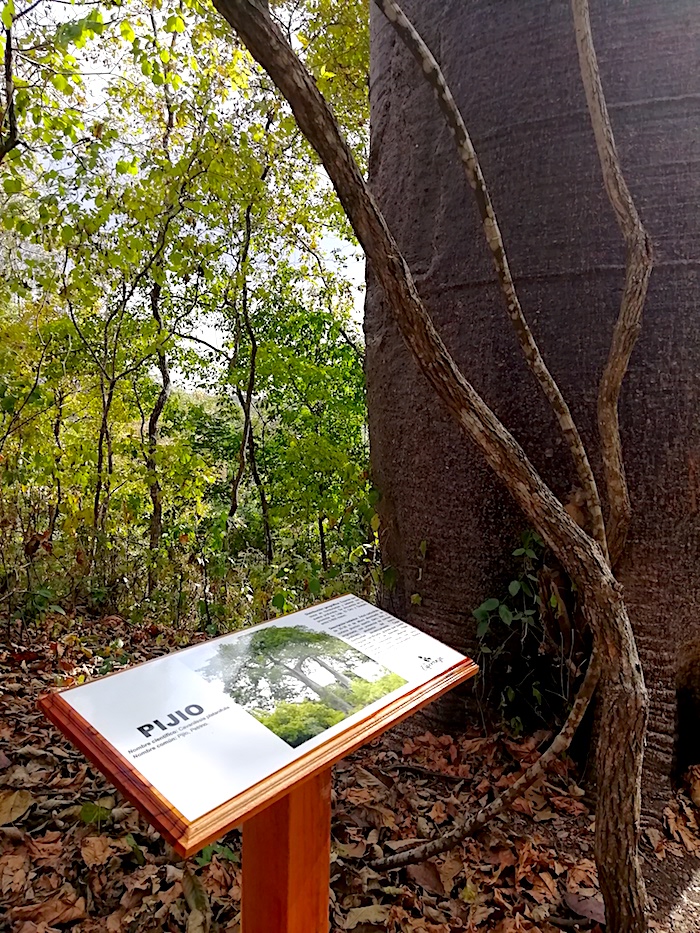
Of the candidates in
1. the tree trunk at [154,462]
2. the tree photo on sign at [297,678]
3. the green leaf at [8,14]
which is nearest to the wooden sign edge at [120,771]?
the tree photo on sign at [297,678]

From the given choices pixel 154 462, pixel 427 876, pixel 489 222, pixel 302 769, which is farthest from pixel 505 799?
pixel 154 462

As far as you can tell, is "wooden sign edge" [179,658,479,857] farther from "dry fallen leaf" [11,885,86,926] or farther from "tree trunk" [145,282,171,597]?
"tree trunk" [145,282,171,597]

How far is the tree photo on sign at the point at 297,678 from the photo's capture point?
1018mm

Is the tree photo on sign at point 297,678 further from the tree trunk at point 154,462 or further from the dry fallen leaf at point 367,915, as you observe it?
the tree trunk at point 154,462

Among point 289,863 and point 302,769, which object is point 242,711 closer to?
point 302,769

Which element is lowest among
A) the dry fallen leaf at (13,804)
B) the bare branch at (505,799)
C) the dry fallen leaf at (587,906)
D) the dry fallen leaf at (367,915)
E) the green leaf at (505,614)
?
the dry fallen leaf at (587,906)

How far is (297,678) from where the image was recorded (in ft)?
3.69

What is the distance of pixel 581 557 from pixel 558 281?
36.9 inches

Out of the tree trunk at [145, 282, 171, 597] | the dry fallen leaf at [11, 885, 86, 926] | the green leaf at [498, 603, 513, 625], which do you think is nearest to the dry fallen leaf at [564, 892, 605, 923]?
the green leaf at [498, 603, 513, 625]

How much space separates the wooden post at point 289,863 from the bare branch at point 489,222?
88 centimetres

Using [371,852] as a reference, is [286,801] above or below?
above

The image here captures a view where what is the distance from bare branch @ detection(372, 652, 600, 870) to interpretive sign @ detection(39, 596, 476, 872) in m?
0.42

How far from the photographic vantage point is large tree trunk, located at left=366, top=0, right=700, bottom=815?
5.99 ft

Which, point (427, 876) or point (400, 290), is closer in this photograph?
point (400, 290)
